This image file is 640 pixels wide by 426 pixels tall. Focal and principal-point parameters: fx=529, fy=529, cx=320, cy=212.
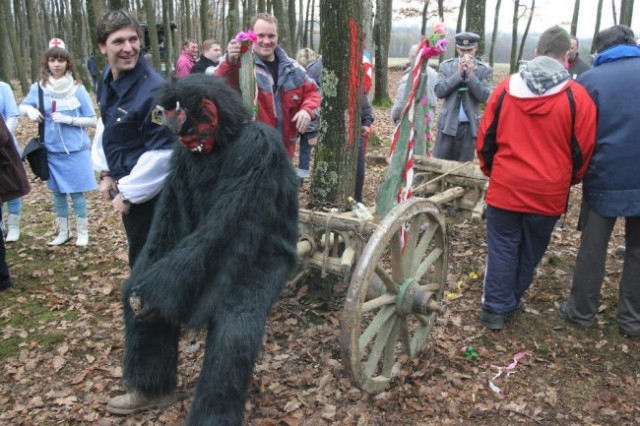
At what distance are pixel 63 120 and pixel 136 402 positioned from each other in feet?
11.7

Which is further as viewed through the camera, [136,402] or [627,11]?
[627,11]

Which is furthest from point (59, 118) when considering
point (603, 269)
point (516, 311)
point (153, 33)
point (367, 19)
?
point (153, 33)

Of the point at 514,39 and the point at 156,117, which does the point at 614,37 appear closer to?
the point at 156,117

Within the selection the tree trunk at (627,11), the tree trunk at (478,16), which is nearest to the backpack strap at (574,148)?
the tree trunk at (478,16)

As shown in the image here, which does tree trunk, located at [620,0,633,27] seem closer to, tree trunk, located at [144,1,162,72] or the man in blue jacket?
tree trunk, located at [144,1,162,72]

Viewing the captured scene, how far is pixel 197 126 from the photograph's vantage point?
276cm

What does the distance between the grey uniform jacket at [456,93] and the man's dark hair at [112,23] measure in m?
4.11

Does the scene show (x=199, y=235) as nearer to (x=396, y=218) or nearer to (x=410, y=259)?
(x=396, y=218)

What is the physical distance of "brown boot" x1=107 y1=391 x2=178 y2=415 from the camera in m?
3.33

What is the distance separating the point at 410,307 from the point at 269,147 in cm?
140

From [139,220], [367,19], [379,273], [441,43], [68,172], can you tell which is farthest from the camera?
[367,19]

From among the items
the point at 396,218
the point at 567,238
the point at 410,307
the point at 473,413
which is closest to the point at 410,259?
the point at 410,307

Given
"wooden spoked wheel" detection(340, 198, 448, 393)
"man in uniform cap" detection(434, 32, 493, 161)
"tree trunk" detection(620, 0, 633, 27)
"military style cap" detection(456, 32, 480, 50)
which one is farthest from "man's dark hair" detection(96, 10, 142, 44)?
"tree trunk" detection(620, 0, 633, 27)

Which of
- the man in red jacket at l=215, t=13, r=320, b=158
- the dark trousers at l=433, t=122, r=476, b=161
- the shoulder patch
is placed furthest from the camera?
the dark trousers at l=433, t=122, r=476, b=161
